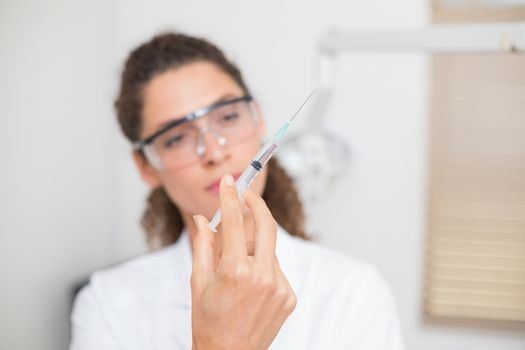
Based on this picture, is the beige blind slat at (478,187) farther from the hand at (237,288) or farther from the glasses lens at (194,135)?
the hand at (237,288)

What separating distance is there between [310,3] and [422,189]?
0.69 meters

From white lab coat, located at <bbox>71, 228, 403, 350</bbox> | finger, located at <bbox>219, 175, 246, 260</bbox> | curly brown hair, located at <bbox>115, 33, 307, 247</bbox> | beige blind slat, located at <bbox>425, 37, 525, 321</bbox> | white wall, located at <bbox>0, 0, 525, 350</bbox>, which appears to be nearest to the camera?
finger, located at <bbox>219, 175, 246, 260</bbox>

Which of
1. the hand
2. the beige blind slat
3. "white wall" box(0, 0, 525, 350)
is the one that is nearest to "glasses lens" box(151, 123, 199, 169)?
the hand

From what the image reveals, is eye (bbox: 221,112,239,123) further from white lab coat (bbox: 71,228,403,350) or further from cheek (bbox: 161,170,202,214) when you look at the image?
white lab coat (bbox: 71,228,403,350)

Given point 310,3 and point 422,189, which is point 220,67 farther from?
point 422,189

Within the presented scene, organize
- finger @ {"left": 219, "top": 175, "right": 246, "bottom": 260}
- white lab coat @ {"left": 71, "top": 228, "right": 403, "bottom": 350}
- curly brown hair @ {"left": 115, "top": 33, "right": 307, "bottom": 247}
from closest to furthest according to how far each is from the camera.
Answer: finger @ {"left": 219, "top": 175, "right": 246, "bottom": 260} < white lab coat @ {"left": 71, "top": 228, "right": 403, "bottom": 350} < curly brown hair @ {"left": 115, "top": 33, "right": 307, "bottom": 247}

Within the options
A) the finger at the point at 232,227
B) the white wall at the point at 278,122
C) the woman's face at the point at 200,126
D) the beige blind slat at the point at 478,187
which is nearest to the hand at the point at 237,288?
the finger at the point at 232,227

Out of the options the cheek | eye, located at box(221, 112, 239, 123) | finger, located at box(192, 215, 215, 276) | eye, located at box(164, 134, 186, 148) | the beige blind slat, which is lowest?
the beige blind slat

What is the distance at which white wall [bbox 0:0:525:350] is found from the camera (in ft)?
4.32

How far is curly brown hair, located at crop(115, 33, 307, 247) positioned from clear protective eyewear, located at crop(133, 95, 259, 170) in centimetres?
8

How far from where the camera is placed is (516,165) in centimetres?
147

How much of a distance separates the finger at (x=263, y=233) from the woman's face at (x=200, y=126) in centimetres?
29

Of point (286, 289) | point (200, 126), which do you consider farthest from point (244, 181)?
point (200, 126)

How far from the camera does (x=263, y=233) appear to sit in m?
0.50
